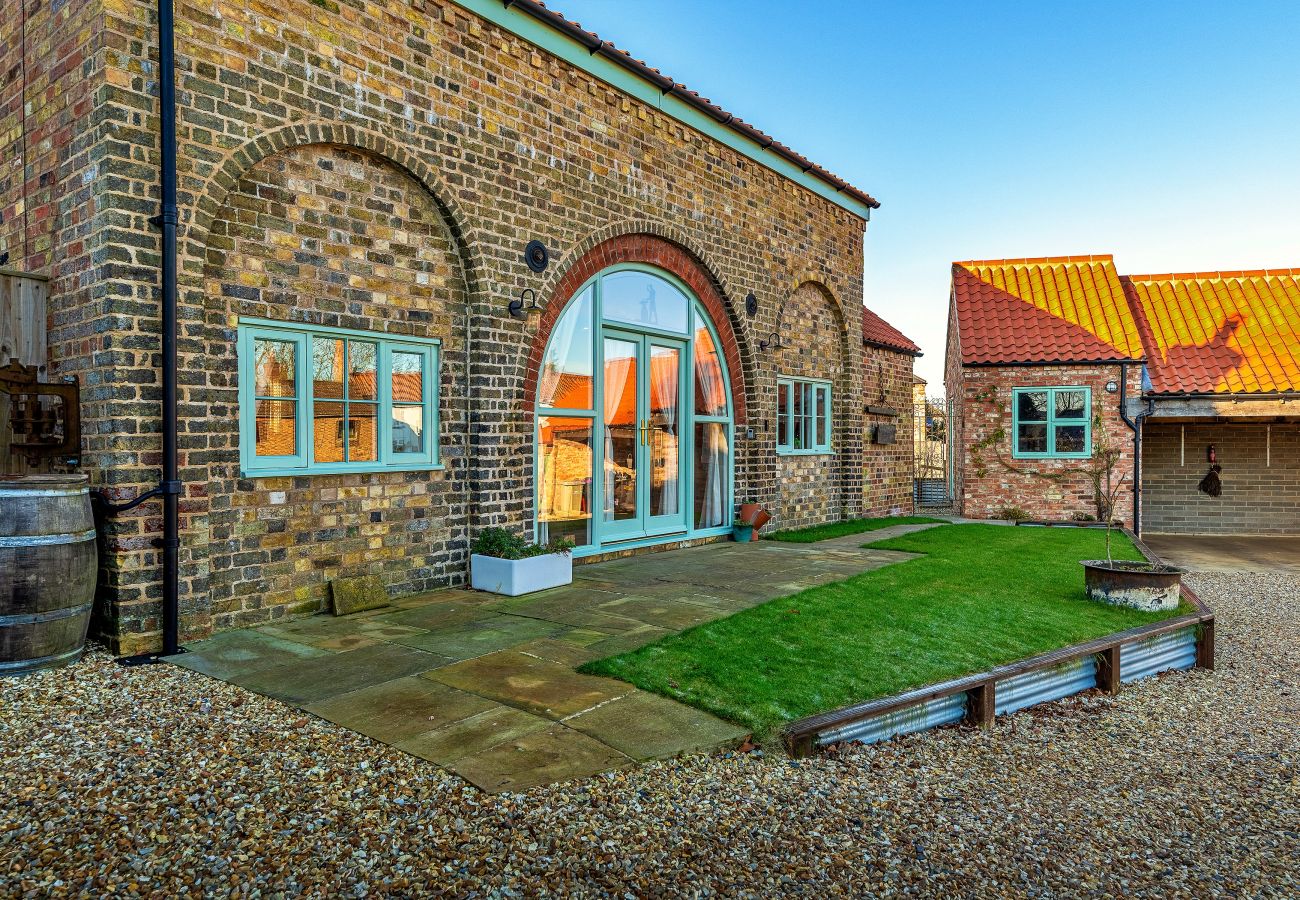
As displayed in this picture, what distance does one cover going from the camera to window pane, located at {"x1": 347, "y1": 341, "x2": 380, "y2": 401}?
5.97m

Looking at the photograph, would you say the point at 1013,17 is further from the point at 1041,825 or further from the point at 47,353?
the point at 47,353

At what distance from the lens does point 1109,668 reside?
5461 millimetres

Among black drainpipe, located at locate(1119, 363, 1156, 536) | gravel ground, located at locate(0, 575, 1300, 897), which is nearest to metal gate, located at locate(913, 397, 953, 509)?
black drainpipe, located at locate(1119, 363, 1156, 536)

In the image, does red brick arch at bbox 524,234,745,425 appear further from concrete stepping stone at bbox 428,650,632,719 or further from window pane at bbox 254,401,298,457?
concrete stepping stone at bbox 428,650,632,719

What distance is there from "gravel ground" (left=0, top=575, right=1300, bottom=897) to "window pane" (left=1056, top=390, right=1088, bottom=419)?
10.9 m

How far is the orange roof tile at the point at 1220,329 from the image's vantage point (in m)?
13.8

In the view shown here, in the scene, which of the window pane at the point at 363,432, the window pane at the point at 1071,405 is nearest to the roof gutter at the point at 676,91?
the window pane at the point at 363,432

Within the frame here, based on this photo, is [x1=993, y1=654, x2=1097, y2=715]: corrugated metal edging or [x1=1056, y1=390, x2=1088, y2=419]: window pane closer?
[x1=993, y1=654, x2=1097, y2=715]: corrugated metal edging

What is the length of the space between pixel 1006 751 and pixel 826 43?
10.7 metres

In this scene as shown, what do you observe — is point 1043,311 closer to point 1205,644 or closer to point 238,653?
point 1205,644

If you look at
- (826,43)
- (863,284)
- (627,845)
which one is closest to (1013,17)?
(826,43)

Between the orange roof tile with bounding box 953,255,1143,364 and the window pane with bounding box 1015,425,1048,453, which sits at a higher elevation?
the orange roof tile with bounding box 953,255,1143,364

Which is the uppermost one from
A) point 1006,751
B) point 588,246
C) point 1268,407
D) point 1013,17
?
point 1013,17

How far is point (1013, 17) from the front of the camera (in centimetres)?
1055
